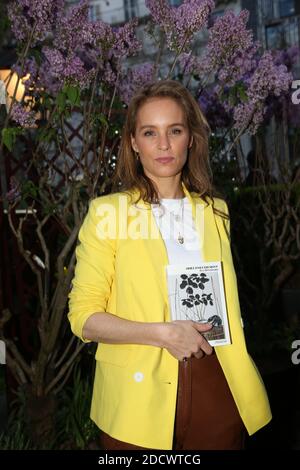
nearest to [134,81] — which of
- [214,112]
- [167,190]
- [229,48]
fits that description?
[229,48]

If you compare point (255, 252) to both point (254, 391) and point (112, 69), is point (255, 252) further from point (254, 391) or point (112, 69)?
point (254, 391)

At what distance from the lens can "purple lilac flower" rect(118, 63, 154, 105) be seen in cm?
349

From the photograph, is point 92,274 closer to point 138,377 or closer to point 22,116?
point 138,377

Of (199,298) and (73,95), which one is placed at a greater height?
(73,95)

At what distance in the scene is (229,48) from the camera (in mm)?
3158

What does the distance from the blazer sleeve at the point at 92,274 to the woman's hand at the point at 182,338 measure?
219 millimetres

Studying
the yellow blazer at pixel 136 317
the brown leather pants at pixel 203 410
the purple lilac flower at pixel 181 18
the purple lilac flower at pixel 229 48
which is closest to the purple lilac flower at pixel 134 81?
the purple lilac flower at pixel 229 48

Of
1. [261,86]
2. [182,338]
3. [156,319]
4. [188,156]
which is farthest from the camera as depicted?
[261,86]

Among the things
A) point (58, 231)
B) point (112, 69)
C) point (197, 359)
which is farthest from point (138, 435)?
point (58, 231)

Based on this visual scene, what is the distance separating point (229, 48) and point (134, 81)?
0.58 m

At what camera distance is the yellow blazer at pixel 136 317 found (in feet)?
5.90

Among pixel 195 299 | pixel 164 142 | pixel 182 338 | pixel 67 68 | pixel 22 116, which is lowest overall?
pixel 182 338

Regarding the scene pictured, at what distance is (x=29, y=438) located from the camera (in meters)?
3.60

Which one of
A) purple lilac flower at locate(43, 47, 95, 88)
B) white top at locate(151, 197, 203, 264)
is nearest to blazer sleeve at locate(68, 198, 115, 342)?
white top at locate(151, 197, 203, 264)
